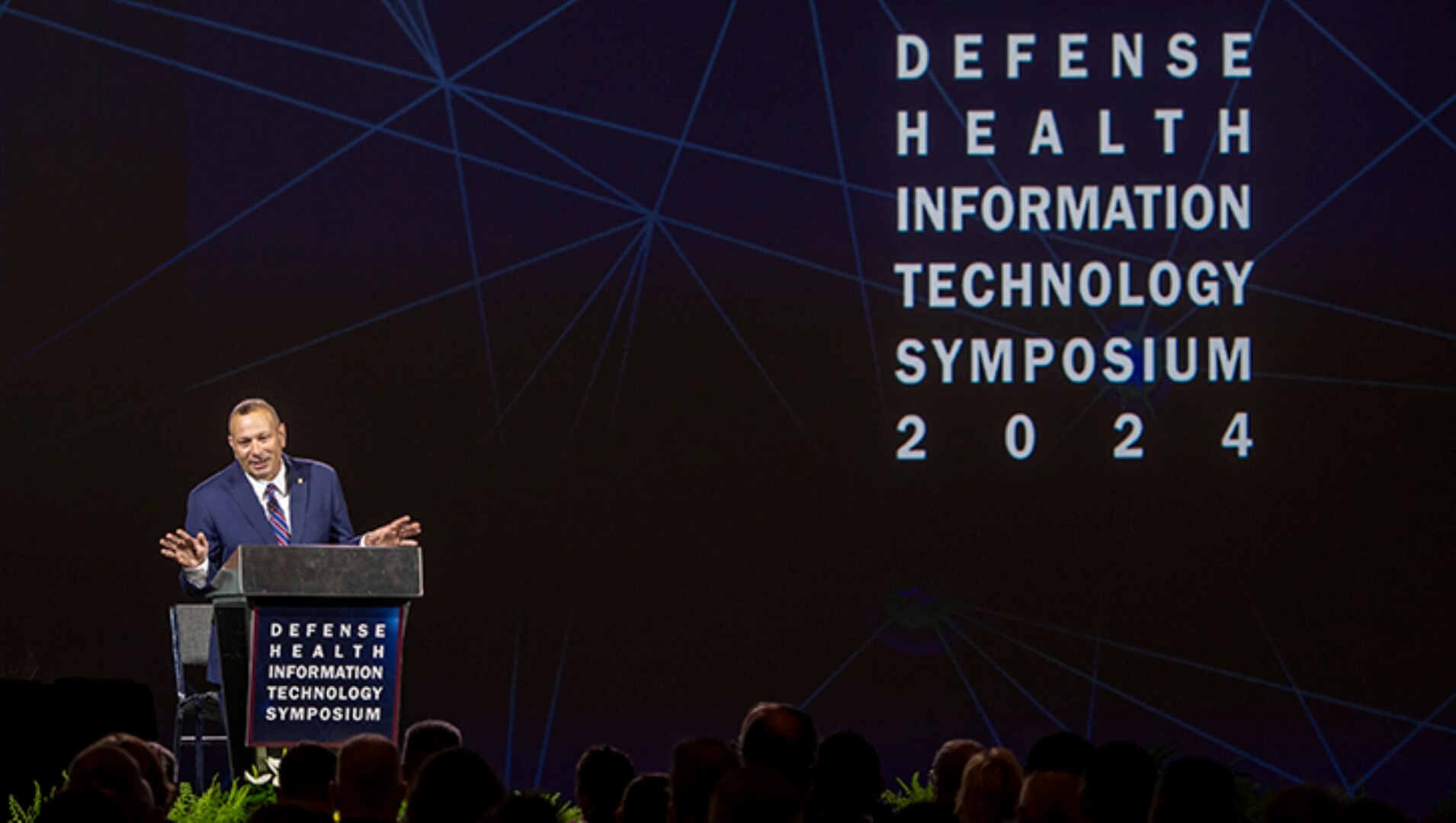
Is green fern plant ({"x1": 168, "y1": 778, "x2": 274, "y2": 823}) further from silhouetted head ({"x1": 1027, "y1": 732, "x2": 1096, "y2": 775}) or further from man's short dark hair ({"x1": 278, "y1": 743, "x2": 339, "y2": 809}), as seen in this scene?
silhouetted head ({"x1": 1027, "y1": 732, "x2": 1096, "y2": 775})

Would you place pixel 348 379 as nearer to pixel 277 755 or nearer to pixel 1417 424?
pixel 277 755

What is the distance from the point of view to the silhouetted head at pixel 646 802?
3115 millimetres

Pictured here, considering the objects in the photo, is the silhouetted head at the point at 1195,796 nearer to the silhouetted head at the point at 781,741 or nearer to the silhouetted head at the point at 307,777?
the silhouetted head at the point at 781,741

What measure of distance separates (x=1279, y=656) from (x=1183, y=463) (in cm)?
84

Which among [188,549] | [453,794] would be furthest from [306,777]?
[188,549]

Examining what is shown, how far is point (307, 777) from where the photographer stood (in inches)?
138

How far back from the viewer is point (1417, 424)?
748 centimetres

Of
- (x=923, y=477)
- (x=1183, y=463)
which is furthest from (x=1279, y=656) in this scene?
(x=923, y=477)

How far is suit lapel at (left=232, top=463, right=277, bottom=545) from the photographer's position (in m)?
6.00

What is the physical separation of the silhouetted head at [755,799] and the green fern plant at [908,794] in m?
2.21

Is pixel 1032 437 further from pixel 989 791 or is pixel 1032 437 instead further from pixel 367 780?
pixel 367 780

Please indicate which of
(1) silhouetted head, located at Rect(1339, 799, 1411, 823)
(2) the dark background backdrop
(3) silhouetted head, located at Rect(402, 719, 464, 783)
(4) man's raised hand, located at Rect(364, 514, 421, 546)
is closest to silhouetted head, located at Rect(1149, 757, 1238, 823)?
(1) silhouetted head, located at Rect(1339, 799, 1411, 823)

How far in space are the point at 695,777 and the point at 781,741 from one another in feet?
1.40

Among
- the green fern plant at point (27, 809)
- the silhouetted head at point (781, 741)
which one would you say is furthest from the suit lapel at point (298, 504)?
the silhouetted head at point (781, 741)
